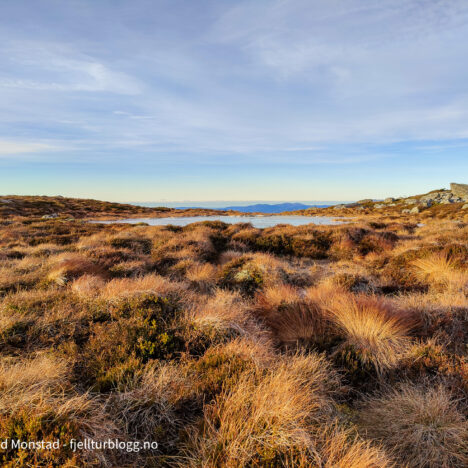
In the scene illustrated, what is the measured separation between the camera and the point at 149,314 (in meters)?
5.02

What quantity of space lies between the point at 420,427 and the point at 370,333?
6.30ft

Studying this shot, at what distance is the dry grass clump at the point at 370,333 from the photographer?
13.8 feet

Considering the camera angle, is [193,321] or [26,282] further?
[26,282]

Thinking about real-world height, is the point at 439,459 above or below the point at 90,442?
below

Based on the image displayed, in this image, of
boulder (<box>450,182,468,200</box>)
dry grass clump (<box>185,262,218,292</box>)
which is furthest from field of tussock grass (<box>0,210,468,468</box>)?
boulder (<box>450,182,468,200</box>)

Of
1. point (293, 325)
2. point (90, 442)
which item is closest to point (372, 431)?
point (293, 325)

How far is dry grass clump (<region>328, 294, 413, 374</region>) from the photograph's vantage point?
4.21 metres

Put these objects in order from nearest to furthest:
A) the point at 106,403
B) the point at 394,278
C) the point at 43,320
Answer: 1. the point at 106,403
2. the point at 43,320
3. the point at 394,278

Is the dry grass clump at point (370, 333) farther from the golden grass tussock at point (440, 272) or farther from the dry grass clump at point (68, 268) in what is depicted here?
the dry grass clump at point (68, 268)

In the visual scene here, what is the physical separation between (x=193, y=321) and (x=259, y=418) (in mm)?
2483

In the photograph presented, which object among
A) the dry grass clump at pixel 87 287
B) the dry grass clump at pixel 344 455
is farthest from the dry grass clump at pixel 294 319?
the dry grass clump at pixel 87 287

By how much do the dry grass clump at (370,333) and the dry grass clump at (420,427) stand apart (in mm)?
731

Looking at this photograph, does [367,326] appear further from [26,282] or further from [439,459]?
[26,282]

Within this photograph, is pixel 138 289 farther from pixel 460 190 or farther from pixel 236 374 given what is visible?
pixel 460 190
